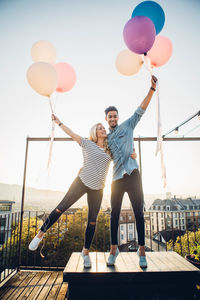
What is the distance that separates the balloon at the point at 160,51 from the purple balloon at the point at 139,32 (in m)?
0.33

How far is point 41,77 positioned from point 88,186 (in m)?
1.27

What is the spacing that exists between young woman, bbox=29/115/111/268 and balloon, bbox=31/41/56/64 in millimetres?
919

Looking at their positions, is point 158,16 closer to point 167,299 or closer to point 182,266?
point 182,266

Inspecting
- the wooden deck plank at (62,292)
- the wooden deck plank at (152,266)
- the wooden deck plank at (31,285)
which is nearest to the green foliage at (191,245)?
the wooden deck plank at (152,266)

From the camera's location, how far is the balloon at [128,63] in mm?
2117

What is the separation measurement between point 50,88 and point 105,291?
2113mm

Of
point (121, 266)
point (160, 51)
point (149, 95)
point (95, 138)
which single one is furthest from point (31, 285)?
point (160, 51)

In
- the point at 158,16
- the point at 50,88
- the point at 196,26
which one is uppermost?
the point at 196,26

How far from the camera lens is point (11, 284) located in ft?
6.82

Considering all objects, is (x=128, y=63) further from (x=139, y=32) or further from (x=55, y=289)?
(x=55, y=289)

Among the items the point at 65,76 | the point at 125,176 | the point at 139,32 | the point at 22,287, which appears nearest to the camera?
the point at 139,32

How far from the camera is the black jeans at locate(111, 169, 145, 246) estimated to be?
173cm

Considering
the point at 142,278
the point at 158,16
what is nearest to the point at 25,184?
the point at 142,278

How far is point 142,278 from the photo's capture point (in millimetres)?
1560
